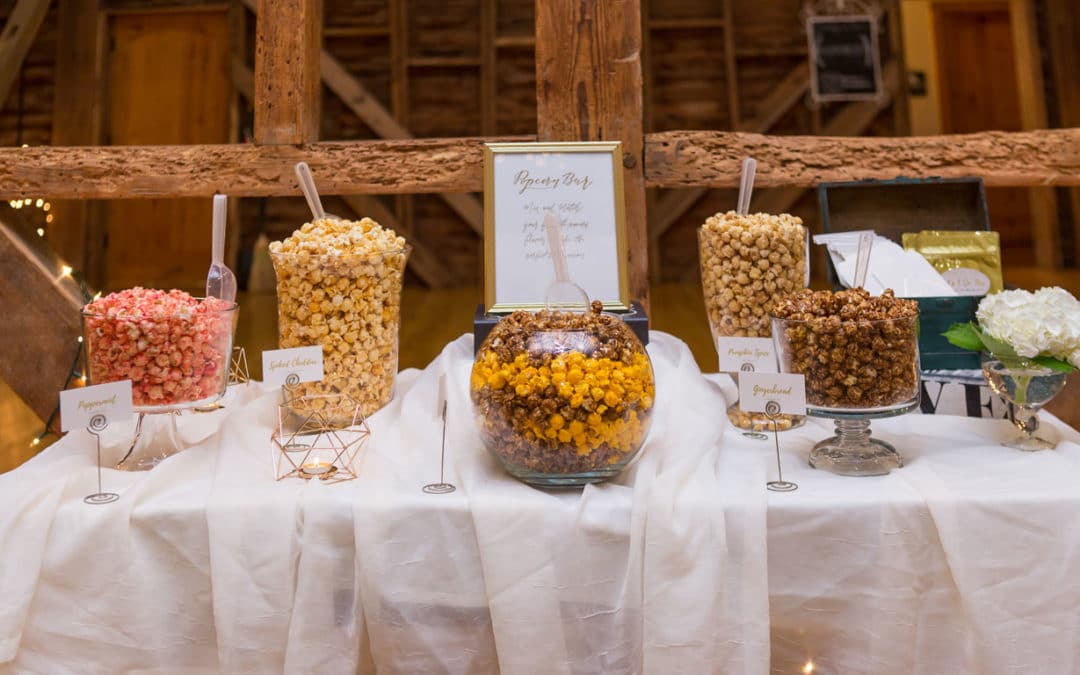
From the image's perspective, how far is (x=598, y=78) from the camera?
5.74 ft

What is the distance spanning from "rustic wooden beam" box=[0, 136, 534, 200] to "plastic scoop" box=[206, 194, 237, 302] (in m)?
0.47

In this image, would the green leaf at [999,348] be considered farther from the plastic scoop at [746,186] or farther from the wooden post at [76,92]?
the wooden post at [76,92]

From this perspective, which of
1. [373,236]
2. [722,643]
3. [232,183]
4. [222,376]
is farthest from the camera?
[232,183]

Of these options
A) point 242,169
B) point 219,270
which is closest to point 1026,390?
point 219,270

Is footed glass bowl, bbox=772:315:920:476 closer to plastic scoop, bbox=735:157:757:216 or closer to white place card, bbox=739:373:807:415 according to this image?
white place card, bbox=739:373:807:415

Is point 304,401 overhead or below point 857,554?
overhead

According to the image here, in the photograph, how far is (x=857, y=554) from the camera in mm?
976

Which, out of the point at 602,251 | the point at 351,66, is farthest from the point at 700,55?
the point at 602,251

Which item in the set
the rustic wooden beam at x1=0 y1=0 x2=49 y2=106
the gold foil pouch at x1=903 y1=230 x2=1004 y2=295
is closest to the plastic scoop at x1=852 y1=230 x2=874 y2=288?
the gold foil pouch at x1=903 y1=230 x2=1004 y2=295

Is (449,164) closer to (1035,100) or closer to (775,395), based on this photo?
(775,395)

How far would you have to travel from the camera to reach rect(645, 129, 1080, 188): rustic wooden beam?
1.80 meters

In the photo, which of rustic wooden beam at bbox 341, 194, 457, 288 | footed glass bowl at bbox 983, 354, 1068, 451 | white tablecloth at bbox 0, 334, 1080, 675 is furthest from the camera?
rustic wooden beam at bbox 341, 194, 457, 288

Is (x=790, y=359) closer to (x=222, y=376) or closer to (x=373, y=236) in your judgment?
(x=373, y=236)

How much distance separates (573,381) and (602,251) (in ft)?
2.16
